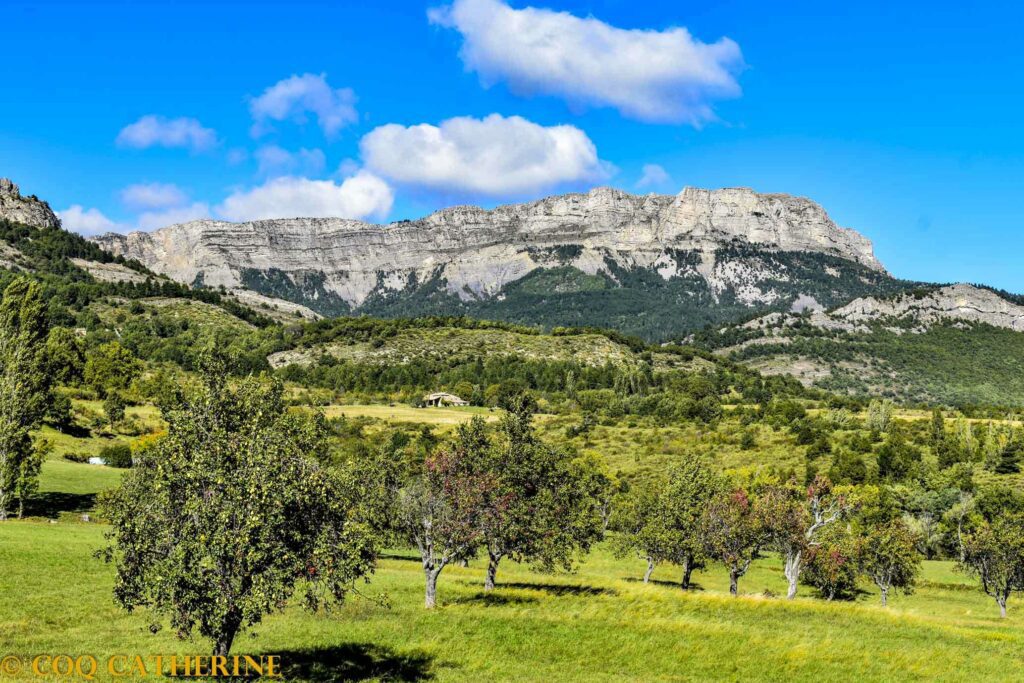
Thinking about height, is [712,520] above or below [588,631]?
above

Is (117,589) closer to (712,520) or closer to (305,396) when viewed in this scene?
(712,520)

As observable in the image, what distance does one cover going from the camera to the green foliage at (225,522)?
22.7 meters

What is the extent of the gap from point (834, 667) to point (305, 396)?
162 m

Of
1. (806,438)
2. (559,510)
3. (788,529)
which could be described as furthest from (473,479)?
(806,438)

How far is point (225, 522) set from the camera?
22.7 m

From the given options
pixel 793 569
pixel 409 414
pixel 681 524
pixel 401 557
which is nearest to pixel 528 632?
pixel 681 524

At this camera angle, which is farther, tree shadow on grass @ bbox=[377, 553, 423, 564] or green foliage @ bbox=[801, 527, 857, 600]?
tree shadow on grass @ bbox=[377, 553, 423, 564]

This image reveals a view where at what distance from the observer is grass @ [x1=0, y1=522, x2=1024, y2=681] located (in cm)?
3434

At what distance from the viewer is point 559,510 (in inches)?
2160

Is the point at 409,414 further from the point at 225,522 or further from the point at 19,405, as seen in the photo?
the point at 225,522

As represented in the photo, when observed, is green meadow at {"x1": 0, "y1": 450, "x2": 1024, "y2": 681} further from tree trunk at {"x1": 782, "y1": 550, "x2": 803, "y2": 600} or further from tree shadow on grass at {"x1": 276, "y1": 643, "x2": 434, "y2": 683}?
tree trunk at {"x1": 782, "y1": 550, "x2": 803, "y2": 600}

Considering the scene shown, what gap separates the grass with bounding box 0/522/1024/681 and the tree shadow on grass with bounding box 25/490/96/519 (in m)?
10.7

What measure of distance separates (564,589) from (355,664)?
23700mm

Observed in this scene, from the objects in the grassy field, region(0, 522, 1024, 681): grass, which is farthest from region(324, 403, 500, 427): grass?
region(0, 522, 1024, 681): grass
